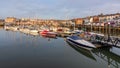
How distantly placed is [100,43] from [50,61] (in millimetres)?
12840

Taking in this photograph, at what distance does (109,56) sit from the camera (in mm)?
28828

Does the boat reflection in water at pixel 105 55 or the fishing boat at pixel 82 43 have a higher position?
the fishing boat at pixel 82 43

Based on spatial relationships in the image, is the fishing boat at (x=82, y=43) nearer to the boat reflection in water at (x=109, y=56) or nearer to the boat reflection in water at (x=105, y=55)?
the boat reflection in water at (x=105, y=55)

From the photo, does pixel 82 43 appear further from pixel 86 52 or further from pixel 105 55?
pixel 105 55

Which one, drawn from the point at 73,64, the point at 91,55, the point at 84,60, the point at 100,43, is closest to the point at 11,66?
the point at 73,64

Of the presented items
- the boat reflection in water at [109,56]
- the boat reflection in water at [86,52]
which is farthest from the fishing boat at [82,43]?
the boat reflection in water at [109,56]

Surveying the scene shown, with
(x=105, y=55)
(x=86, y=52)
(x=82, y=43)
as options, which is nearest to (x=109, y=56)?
(x=105, y=55)

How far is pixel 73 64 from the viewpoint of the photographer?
77.9 ft

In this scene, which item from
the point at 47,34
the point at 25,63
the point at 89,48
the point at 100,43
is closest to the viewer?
the point at 25,63

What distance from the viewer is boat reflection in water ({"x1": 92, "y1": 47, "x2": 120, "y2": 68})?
24283mm

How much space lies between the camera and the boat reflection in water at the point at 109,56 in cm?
2428

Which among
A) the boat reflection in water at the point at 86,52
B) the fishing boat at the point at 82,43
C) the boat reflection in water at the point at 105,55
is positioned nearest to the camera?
the boat reflection in water at the point at 105,55

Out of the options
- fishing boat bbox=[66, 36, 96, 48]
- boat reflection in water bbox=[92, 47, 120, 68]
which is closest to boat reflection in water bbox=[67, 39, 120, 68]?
boat reflection in water bbox=[92, 47, 120, 68]

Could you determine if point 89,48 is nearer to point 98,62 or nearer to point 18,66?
point 98,62
